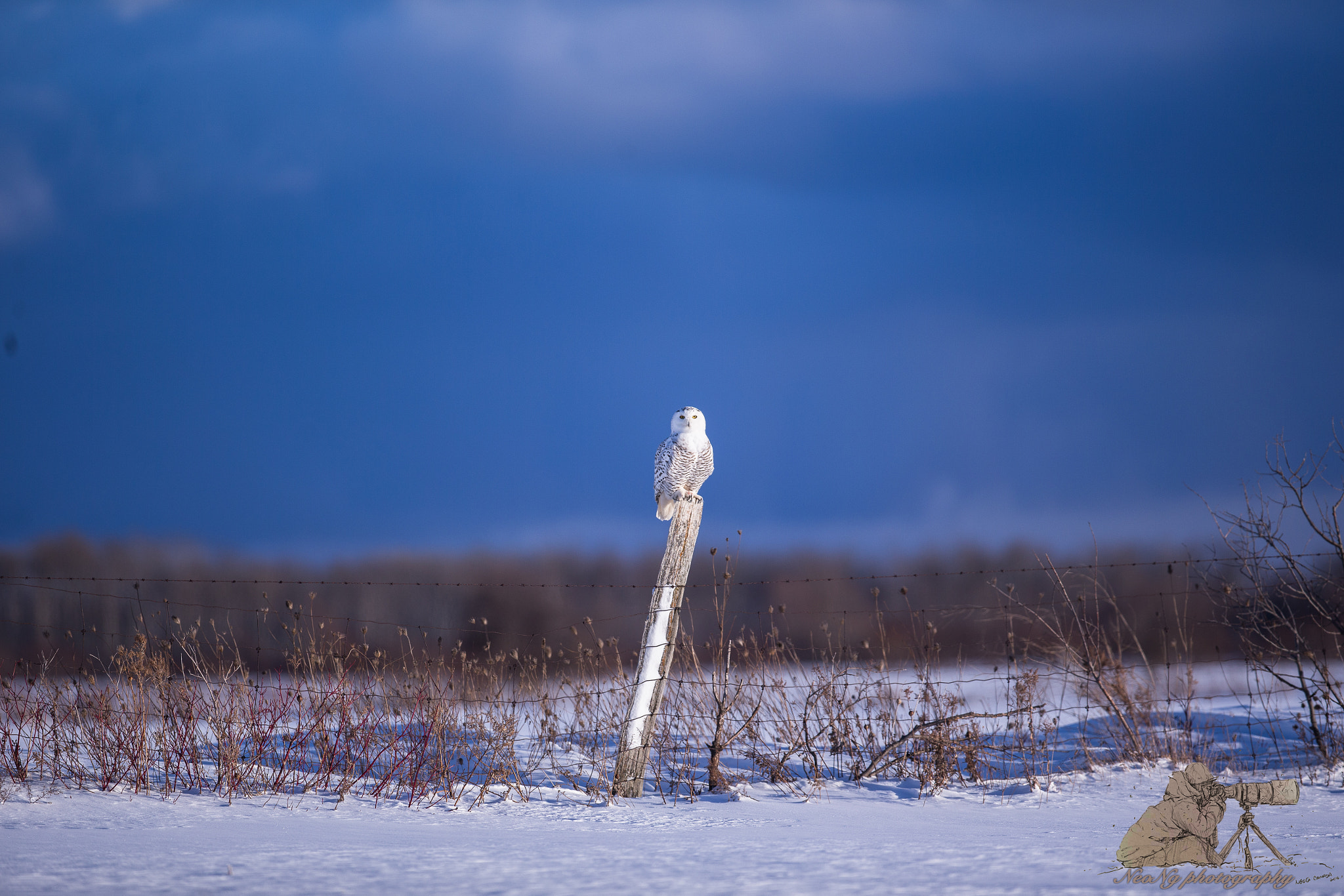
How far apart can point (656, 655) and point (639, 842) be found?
128cm

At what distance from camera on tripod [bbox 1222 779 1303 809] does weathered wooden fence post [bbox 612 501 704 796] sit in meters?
2.91

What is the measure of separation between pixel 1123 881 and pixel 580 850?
2292 millimetres

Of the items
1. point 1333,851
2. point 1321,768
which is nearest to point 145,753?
point 1333,851

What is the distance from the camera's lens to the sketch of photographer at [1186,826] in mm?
3861

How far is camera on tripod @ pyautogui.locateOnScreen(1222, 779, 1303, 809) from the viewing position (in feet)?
12.1

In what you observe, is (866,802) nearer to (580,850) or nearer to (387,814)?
(580,850)

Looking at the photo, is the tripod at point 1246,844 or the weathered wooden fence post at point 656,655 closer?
the tripod at point 1246,844

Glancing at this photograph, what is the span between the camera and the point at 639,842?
14.9 feet

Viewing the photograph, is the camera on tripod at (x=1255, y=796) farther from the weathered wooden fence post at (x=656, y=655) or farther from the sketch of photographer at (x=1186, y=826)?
the weathered wooden fence post at (x=656, y=655)

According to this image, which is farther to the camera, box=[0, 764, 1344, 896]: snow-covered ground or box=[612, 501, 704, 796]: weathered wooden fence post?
box=[612, 501, 704, 796]: weathered wooden fence post

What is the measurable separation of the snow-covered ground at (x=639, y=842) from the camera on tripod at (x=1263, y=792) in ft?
0.97

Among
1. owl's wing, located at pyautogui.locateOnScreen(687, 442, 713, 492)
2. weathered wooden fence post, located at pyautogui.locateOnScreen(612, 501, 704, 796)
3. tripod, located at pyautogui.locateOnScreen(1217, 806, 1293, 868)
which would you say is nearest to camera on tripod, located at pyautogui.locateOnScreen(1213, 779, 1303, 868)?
tripod, located at pyautogui.locateOnScreen(1217, 806, 1293, 868)

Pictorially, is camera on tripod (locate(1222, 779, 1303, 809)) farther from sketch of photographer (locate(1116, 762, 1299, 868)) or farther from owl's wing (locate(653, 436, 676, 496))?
owl's wing (locate(653, 436, 676, 496))

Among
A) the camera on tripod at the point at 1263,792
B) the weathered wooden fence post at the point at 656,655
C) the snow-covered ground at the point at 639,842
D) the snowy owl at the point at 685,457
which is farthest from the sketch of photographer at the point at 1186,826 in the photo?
the snowy owl at the point at 685,457
